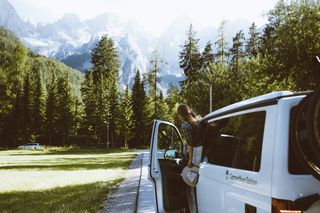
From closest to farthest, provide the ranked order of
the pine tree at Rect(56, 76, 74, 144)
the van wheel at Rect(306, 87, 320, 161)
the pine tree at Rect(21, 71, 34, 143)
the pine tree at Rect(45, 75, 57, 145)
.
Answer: the van wheel at Rect(306, 87, 320, 161), the pine tree at Rect(21, 71, 34, 143), the pine tree at Rect(56, 76, 74, 144), the pine tree at Rect(45, 75, 57, 145)

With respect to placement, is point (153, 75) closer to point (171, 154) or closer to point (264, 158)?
point (171, 154)

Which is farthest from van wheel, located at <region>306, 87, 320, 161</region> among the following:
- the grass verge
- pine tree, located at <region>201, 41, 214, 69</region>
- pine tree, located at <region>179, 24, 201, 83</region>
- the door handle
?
pine tree, located at <region>201, 41, 214, 69</region>

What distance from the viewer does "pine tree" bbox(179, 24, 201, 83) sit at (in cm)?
7150

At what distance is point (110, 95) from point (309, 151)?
75.1 meters

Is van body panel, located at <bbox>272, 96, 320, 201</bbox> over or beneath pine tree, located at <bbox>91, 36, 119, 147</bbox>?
beneath

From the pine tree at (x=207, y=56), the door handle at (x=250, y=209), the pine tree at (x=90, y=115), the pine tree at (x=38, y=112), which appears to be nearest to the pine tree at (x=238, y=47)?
the pine tree at (x=207, y=56)

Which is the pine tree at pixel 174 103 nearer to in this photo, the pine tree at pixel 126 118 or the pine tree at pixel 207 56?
the pine tree at pixel 207 56

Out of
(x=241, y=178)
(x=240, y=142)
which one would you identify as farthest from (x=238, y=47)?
(x=241, y=178)

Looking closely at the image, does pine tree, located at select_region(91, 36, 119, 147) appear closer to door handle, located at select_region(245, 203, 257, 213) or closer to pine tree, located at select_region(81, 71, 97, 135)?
pine tree, located at select_region(81, 71, 97, 135)

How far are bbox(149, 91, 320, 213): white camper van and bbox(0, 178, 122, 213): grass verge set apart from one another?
6210 millimetres

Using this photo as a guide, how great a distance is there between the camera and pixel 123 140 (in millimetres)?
83375

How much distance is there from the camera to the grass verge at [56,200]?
428 inches

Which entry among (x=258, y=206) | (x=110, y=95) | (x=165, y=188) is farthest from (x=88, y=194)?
(x=110, y=95)

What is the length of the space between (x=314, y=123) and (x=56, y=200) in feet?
34.5
